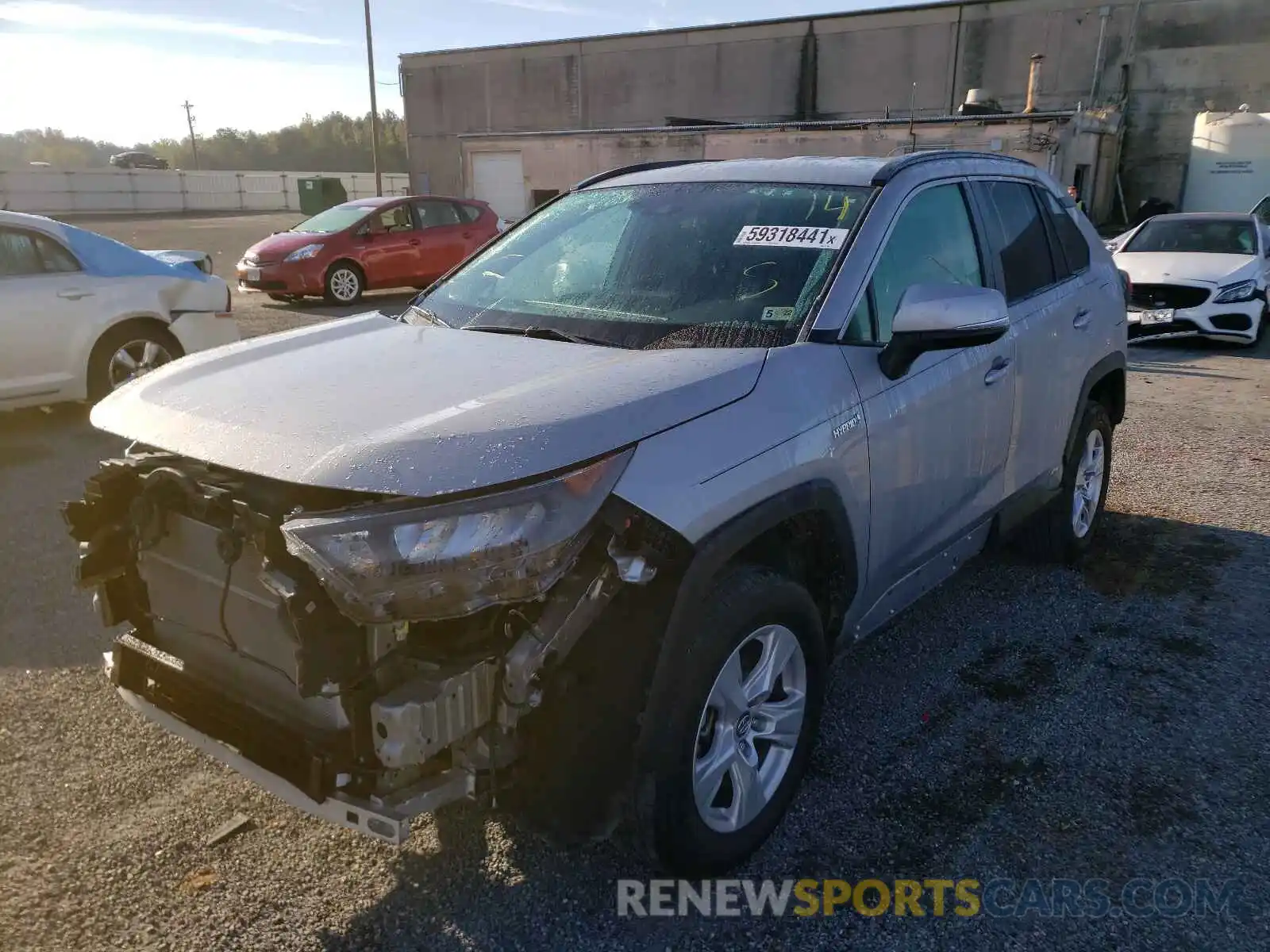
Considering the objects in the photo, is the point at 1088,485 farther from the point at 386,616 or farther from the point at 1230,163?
the point at 1230,163

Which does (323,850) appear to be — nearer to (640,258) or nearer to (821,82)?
(640,258)

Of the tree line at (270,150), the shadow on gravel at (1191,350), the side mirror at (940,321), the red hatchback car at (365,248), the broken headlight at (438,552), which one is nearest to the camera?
the broken headlight at (438,552)

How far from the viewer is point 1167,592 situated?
14.6 ft

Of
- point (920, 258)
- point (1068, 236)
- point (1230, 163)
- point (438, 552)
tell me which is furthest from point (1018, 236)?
point (1230, 163)

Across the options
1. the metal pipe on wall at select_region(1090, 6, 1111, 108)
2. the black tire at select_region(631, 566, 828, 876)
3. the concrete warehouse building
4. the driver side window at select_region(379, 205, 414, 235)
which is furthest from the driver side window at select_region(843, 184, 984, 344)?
the metal pipe on wall at select_region(1090, 6, 1111, 108)

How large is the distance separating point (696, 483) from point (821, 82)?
3521 cm

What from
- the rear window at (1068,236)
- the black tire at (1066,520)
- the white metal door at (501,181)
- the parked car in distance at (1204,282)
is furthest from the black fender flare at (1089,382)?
the white metal door at (501,181)

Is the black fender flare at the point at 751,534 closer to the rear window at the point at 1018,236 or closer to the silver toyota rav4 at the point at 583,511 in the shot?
the silver toyota rav4 at the point at 583,511

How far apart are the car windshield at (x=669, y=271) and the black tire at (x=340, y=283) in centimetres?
1165

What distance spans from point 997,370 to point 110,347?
6263 millimetres

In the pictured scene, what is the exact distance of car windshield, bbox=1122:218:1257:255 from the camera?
11812 millimetres

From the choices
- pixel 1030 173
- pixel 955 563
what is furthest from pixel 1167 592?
pixel 1030 173

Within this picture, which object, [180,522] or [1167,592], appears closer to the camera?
[180,522]

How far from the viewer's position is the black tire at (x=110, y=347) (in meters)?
6.98
